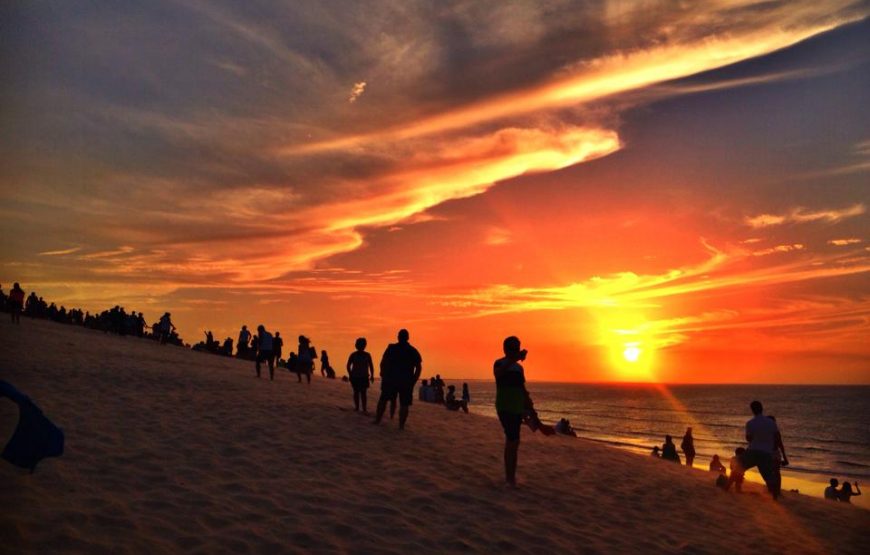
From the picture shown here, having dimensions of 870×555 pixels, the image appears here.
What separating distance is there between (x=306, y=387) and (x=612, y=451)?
11959 millimetres

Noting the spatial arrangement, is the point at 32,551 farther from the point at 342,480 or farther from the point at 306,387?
the point at 306,387

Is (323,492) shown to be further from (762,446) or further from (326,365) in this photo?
(326,365)

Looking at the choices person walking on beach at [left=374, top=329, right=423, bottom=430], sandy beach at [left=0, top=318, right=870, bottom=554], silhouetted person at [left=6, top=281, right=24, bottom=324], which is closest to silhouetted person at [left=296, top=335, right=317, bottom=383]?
sandy beach at [left=0, top=318, right=870, bottom=554]

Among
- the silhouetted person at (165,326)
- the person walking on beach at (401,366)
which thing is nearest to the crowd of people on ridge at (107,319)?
the silhouetted person at (165,326)

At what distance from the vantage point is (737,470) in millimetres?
13727

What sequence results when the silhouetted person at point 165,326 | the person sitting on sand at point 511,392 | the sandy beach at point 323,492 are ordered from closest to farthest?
1. the sandy beach at point 323,492
2. the person sitting on sand at point 511,392
3. the silhouetted person at point 165,326

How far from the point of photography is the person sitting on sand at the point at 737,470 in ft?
44.2

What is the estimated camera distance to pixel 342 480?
9.54 meters

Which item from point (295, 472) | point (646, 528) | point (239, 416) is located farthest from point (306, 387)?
point (646, 528)

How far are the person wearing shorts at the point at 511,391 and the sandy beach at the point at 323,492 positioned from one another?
106 cm

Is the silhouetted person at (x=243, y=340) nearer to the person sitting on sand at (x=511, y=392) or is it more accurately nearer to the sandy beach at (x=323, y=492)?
the sandy beach at (x=323, y=492)

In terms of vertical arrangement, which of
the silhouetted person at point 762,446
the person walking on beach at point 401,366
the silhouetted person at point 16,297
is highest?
the silhouetted person at point 16,297

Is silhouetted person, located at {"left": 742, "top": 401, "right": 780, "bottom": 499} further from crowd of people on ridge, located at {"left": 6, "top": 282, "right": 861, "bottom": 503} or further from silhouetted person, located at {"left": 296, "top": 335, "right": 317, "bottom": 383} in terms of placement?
silhouetted person, located at {"left": 296, "top": 335, "right": 317, "bottom": 383}

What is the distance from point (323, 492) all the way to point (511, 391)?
3.51m
